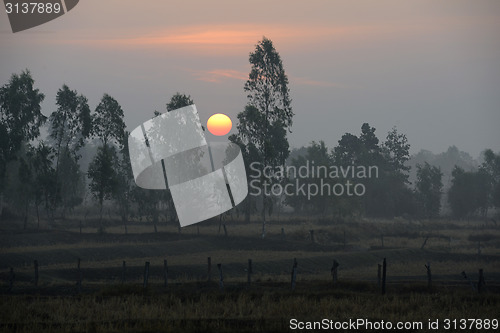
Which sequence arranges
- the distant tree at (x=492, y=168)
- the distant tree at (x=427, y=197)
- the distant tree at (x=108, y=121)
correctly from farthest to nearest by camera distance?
the distant tree at (x=492, y=168), the distant tree at (x=427, y=197), the distant tree at (x=108, y=121)

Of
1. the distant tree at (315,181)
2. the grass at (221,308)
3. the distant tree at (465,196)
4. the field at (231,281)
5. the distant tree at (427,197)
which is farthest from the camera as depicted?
the distant tree at (465,196)

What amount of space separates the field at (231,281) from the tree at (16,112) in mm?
9866

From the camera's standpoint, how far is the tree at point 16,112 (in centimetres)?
8081

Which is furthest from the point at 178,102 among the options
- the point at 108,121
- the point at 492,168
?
the point at 492,168

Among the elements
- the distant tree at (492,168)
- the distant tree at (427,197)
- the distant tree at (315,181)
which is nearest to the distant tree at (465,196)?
the distant tree at (427,197)

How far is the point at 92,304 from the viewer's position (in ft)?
97.7

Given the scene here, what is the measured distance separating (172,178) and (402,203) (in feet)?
223

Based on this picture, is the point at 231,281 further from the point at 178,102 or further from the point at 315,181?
the point at 315,181

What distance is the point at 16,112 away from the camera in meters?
81.8

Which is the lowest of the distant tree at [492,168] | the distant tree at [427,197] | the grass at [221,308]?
the grass at [221,308]

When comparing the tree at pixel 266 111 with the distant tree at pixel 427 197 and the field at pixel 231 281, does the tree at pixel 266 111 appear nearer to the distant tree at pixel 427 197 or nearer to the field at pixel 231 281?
the field at pixel 231 281

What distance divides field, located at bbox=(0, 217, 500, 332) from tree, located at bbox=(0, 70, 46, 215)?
9866 mm

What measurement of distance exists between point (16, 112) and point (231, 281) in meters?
52.2

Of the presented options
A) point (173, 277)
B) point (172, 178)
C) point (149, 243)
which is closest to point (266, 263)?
point (173, 277)
